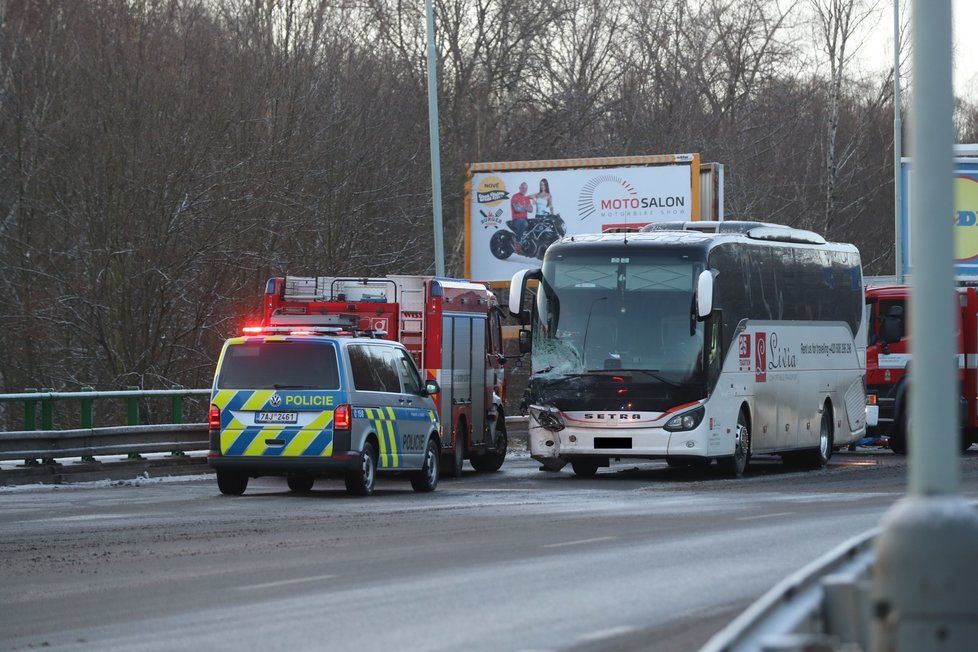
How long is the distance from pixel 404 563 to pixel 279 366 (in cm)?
782

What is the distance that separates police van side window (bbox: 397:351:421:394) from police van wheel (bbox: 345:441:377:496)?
1264 mm

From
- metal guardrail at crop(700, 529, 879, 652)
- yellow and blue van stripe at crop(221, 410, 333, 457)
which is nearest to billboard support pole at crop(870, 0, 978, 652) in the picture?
metal guardrail at crop(700, 529, 879, 652)

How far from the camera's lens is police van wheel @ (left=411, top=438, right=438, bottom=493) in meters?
22.0

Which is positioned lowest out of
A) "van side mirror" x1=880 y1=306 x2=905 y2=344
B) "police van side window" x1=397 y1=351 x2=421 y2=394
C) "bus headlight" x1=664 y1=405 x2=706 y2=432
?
"bus headlight" x1=664 y1=405 x2=706 y2=432

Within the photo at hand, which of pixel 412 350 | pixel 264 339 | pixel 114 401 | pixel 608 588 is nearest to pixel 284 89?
pixel 114 401

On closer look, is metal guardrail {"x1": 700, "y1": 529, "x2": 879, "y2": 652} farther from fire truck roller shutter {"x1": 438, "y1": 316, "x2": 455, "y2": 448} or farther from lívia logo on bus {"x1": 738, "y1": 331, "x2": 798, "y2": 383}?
lívia logo on bus {"x1": 738, "y1": 331, "x2": 798, "y2": 383}

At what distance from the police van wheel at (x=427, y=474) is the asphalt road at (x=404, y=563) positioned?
20 centimetres

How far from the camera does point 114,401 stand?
97.0 ft

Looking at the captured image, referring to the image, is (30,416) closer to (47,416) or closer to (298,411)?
(47,416)

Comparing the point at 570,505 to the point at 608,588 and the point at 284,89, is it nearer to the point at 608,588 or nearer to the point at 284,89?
the point at 608,588

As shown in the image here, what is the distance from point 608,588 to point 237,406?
9.75 m

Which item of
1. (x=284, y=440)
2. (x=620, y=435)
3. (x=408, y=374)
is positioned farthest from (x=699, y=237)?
(x=284, y=440)

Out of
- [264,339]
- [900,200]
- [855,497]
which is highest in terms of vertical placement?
[900,200]

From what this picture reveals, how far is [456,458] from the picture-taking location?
26.0 meters
